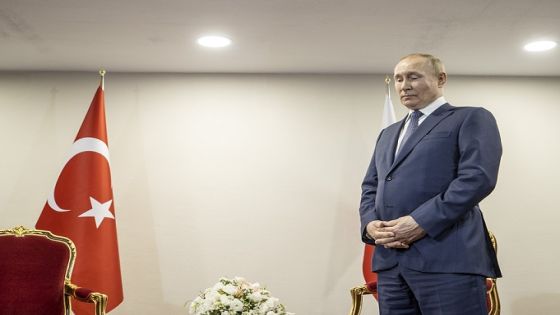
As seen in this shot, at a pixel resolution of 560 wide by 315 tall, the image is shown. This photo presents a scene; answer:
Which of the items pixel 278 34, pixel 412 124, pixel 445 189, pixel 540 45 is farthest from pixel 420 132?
pixel 540 45

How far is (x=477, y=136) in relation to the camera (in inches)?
77.9

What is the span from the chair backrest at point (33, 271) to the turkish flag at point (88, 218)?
0.36m

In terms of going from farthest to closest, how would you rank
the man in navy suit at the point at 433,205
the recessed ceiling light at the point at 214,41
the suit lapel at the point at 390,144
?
1. the recessed ceiling light at the point at 214,41
2. the suit lapel at the point at 390,144
3. the man in navy suit at the point at 433,205

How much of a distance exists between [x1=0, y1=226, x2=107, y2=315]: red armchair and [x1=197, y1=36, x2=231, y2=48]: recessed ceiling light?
1448 millimetres

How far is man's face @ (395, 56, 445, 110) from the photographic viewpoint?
2.15 m

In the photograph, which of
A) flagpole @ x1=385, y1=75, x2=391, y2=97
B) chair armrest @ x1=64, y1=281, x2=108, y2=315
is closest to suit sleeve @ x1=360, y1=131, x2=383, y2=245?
chair armrest @ x1=64, y1=281, x2=108, y2=315

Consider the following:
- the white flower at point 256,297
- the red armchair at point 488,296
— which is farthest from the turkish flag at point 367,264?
the white flower at point 256,297

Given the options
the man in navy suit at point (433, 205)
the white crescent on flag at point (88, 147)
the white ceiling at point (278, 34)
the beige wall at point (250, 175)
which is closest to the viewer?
the man in navy suit at point (433, 205)

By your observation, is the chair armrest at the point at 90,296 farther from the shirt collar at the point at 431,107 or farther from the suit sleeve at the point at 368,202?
the shirt collar at the point at 431,107

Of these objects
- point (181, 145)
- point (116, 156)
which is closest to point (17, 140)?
point (116, 156)

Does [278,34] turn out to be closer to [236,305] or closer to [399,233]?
[236,305]

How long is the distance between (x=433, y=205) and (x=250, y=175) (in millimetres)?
2537

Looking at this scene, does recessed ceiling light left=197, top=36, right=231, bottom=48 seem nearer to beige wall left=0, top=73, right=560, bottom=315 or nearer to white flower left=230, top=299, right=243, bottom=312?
beige wall left=0, top=73, right=560, bottom=315

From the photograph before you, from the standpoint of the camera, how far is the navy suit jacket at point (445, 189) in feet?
6.27
